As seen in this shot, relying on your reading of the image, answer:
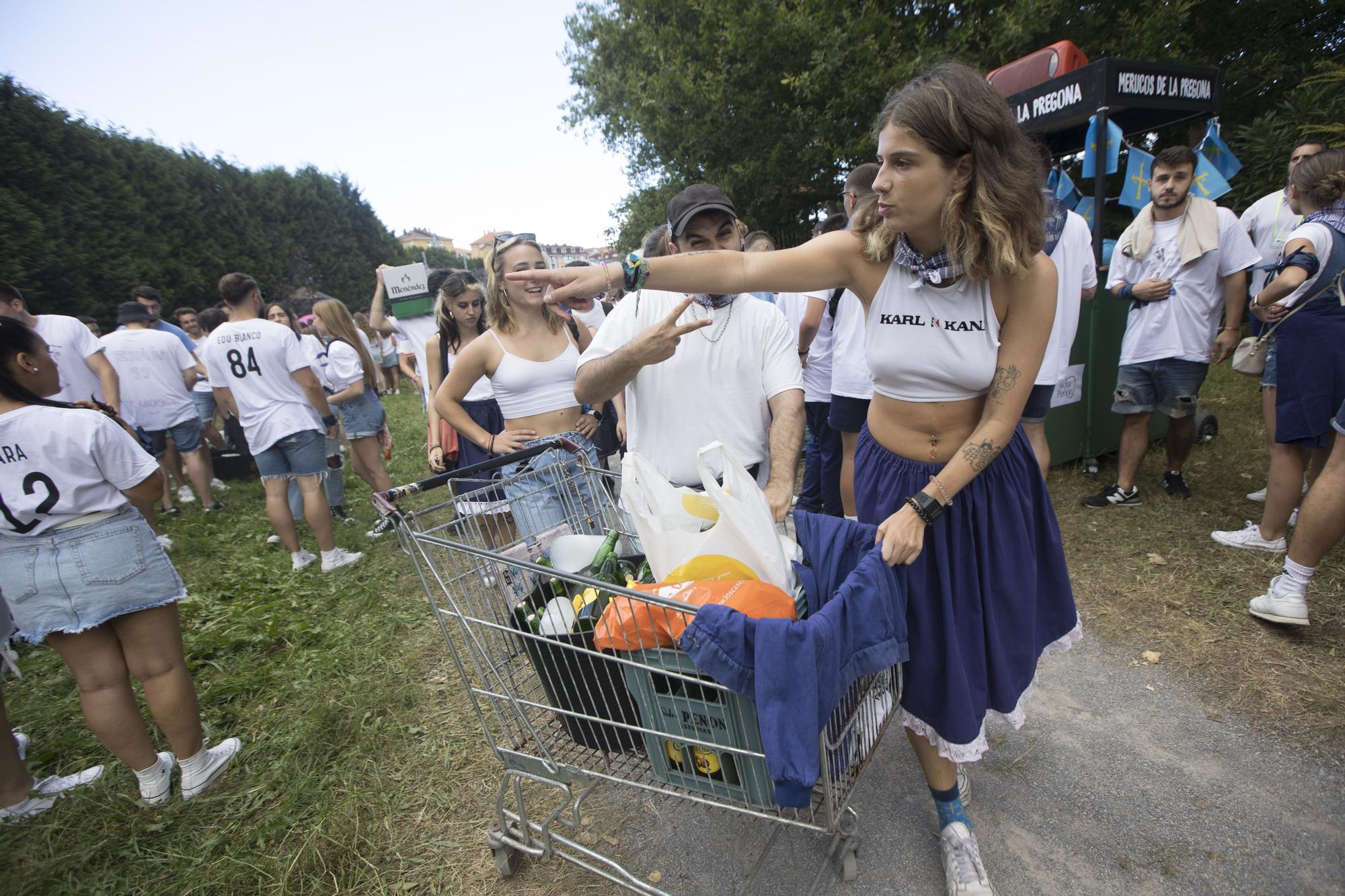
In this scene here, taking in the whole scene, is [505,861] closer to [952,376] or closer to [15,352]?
[952,376]

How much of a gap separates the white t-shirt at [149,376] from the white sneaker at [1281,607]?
886 centimetres

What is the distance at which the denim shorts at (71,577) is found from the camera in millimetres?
2406

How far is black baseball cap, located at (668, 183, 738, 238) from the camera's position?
2312 mm

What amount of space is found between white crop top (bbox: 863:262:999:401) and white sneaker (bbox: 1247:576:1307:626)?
2.34 metres

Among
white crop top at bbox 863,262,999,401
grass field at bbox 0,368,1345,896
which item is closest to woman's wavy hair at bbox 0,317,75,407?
grass field at bbox 0,368,1345,896

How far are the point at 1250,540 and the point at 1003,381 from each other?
316 cm

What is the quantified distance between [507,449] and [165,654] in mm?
1677

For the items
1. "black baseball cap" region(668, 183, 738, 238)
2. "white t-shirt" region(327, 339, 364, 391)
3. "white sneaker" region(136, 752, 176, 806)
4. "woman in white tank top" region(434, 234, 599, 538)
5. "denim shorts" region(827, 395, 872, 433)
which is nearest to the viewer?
"black baseball cap" region(668, 183, 738, 238)

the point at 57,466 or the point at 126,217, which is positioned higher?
the point at 126,217

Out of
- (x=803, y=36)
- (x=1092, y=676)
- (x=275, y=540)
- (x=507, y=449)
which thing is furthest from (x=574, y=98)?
(x=1092, y=676)

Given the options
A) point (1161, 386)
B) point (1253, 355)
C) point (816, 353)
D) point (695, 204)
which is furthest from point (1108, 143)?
point (695, 204)

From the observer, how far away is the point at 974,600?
177cm

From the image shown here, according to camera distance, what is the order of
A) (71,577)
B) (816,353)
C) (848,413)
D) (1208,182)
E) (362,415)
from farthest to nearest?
(362,415)
(816,353)
(1208,182)
(848,413)
(71,577)

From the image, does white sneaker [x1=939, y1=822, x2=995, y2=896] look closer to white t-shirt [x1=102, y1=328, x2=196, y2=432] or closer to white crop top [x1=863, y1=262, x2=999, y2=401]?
white crop top [x1=863, y1=262, x2=999, y2=401]
